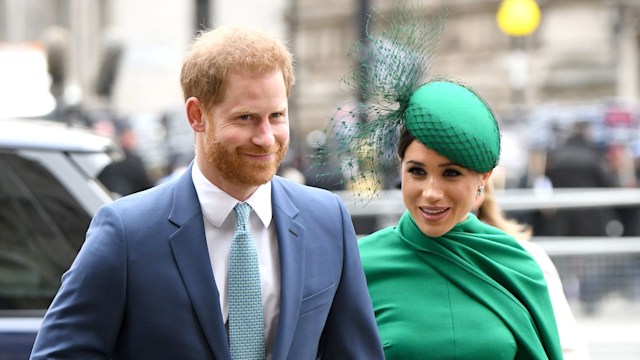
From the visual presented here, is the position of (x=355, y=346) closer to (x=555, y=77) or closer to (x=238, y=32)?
(x=238, y=32)

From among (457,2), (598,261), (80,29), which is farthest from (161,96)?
(457,2)

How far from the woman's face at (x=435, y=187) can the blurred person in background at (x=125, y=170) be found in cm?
170

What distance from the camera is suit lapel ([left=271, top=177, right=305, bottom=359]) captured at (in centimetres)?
285

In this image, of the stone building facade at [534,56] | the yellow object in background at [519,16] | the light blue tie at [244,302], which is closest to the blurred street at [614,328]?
the light blue tie at [244,302]

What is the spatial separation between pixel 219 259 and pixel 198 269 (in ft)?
0.28

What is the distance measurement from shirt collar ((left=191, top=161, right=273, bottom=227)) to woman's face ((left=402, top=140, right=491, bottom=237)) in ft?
2.54

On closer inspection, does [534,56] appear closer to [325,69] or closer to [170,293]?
[325,69]

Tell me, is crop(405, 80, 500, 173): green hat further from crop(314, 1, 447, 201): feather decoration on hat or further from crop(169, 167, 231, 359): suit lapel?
crop(169, 167, 231, 359): suit lapel

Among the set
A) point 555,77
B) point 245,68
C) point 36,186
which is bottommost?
point 555,77

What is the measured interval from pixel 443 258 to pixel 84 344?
1.34 metres

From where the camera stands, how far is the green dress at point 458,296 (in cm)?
362

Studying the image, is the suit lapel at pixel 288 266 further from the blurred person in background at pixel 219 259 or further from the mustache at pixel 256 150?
the mustache at pixel 256 150

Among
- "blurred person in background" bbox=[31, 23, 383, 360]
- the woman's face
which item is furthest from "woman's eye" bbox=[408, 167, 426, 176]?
"blurred person in background" bbox=[31, 23, 383, 360]

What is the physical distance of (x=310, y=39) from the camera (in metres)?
36.4
